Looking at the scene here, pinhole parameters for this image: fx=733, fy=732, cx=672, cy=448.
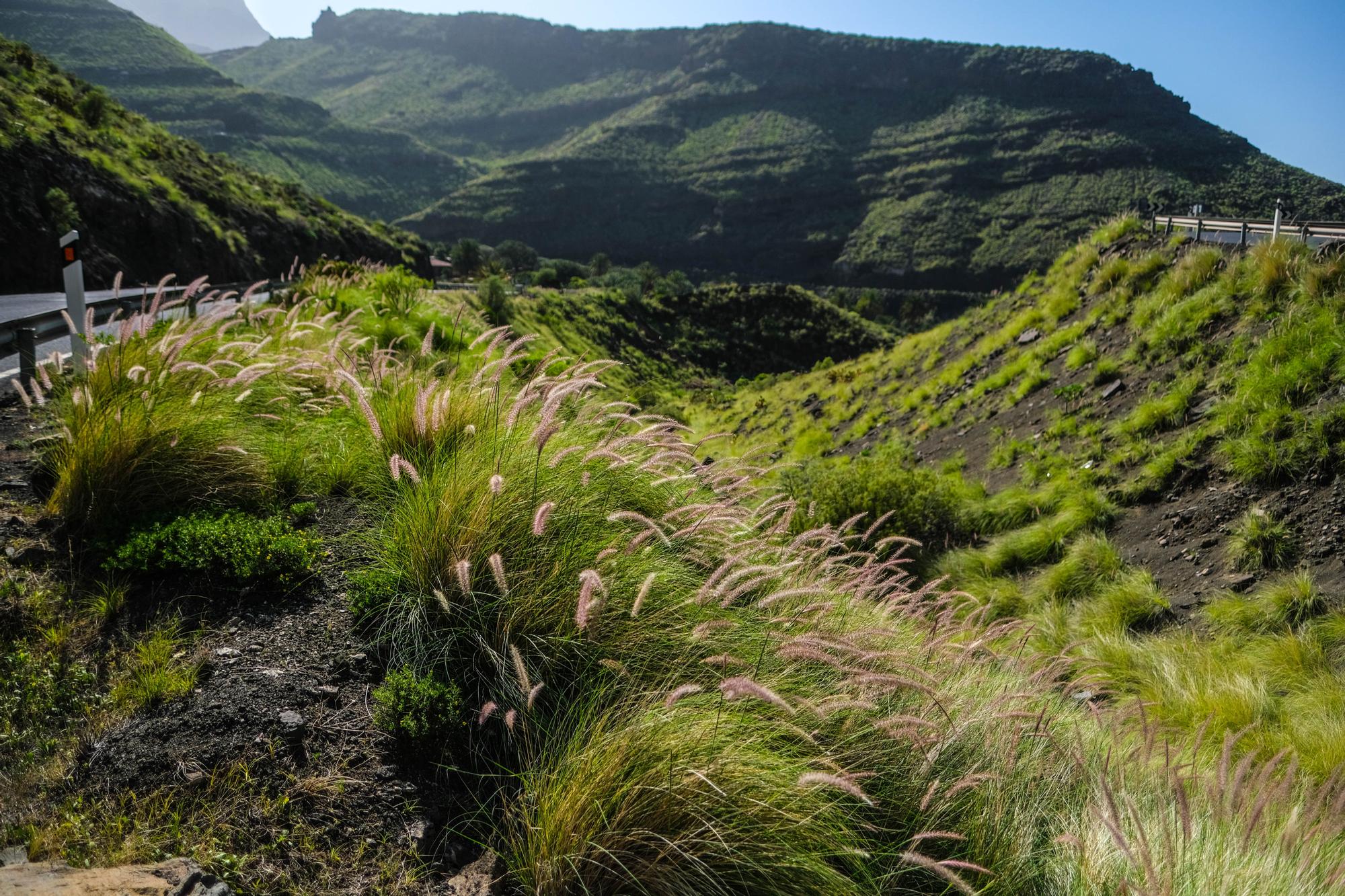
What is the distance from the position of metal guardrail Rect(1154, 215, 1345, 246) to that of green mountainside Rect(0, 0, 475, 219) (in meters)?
130

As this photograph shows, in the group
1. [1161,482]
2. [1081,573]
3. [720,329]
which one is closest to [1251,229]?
[1161,482]

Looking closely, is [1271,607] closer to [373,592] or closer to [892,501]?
[892,501]

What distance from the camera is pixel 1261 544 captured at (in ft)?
22.9

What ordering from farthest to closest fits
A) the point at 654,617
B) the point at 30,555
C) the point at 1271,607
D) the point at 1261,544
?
the point at 1261,544 < the point at 1271,607 < the point at 30,555 < the point at 654,617

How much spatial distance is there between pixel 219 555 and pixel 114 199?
28220 mm

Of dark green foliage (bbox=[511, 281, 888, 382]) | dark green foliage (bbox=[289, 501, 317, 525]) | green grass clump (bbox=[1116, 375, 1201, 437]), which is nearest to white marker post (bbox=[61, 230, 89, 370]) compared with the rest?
dark green foliage (bbox=[289, 501, 317, 525])

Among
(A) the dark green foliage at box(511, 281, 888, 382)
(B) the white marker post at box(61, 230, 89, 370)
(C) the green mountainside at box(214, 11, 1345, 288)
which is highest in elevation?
(C) the green mountainside at box(214, 11, 1345, 288)

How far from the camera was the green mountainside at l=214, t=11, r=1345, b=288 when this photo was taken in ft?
364

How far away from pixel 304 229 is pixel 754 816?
41566 millimetres

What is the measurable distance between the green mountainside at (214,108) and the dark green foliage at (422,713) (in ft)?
444

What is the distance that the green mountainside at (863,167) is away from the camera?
111 metres

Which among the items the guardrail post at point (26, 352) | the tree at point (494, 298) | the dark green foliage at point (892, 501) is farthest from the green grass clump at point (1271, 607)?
→ the tree at point (494, 298)

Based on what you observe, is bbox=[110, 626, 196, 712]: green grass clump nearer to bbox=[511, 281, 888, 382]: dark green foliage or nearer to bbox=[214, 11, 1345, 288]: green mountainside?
bbox=[511, 281, 888, 382]: dark green foliage

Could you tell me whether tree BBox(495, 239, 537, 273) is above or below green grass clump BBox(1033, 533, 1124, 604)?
above
